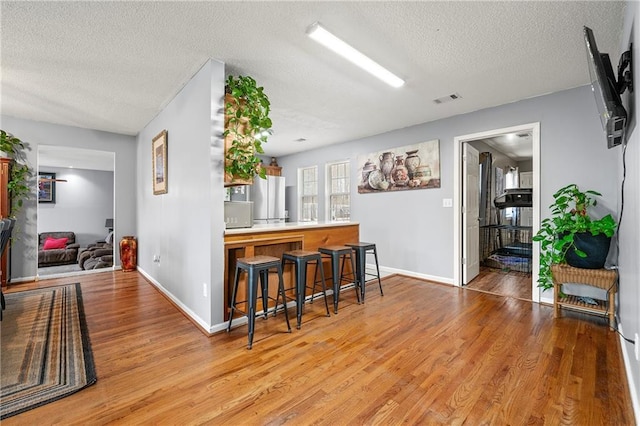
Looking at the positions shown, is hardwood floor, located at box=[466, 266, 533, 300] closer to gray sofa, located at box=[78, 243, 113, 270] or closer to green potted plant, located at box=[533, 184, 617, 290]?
green potted plant, located at box=[533, 184, 617, 290]

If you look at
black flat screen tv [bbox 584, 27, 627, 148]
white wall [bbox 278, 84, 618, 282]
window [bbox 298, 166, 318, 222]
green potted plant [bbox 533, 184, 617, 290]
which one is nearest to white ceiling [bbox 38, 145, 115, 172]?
window [bbox 298, 166, 318, 222]

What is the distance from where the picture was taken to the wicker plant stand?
2.55 metres

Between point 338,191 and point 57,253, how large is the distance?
636 centimetres

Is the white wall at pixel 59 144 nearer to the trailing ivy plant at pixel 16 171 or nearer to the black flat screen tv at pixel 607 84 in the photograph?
the trailing ivy plant at pixel 16 171

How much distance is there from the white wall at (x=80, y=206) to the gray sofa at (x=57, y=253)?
286mm

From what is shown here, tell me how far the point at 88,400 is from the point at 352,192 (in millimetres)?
4519

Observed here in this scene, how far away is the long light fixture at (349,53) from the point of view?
6.72 feet

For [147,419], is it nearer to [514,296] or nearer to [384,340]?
[384,340]

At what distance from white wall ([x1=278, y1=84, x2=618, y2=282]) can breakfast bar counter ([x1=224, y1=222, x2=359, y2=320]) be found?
141 centimetres

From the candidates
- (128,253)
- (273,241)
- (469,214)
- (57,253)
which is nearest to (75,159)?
(57,253)

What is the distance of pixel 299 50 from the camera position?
7.81 ft

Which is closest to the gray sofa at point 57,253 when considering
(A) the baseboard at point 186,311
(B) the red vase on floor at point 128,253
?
(B) the red vase on floor at point 128,253

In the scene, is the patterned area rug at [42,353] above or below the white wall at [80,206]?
below

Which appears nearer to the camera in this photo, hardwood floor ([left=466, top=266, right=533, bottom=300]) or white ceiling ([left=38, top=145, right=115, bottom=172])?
hardwood floor ([left=466, top=266, right=533, bottom=300])
